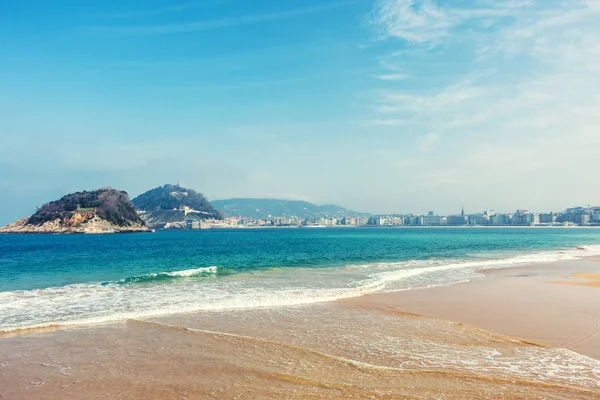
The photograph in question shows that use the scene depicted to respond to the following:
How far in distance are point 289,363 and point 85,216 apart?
150 metres

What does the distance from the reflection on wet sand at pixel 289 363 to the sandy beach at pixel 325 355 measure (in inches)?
1.1

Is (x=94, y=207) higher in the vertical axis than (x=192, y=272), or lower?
higher

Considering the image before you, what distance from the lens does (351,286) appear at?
65.6ft

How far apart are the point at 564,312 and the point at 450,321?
430 cm

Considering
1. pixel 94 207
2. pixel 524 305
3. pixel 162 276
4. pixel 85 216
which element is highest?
pixel 94 207

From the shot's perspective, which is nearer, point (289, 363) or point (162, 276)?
point (289, 363)

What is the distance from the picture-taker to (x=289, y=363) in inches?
333

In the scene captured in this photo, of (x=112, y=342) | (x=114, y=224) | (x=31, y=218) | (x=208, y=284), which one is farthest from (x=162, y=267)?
(x=31, y=218)

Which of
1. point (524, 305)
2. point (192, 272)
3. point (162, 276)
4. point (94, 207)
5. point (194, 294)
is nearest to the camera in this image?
point (524, 305)

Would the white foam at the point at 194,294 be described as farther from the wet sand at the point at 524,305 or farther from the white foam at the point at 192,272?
the wet sand at the point at 524,305

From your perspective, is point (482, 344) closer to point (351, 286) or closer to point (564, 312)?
point (564, 312)

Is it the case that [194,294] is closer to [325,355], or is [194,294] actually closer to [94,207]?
[325,355]

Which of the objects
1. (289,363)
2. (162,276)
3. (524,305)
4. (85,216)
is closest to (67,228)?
(85,216)

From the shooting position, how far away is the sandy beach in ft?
23.3
